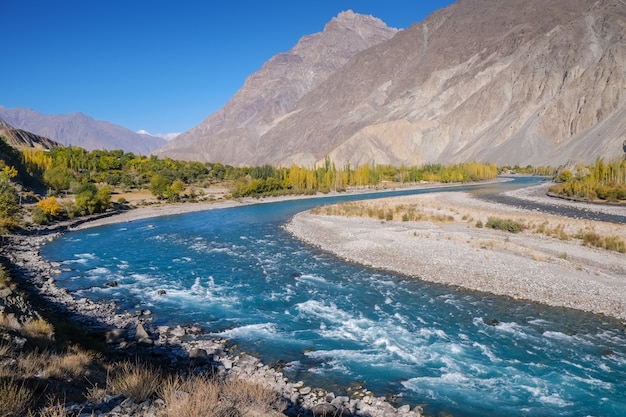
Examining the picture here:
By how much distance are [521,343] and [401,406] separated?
551cm

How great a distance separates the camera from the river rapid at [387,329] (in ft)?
32.4

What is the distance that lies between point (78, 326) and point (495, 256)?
19997mm

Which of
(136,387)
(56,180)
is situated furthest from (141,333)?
(56,180)

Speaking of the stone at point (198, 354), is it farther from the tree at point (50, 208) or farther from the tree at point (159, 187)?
the tree at point (159, 187)

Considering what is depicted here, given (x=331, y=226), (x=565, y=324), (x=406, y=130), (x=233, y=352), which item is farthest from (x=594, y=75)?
(x=233, y=352)

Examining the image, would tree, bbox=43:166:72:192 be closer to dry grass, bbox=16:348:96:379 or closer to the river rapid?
the river rapid

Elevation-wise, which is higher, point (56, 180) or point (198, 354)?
point (56, 180)

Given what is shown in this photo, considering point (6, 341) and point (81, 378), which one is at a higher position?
point (6, 341)

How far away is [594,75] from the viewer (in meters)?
123

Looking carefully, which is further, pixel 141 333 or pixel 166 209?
pixel 166 209

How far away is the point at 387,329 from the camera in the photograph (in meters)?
13.6

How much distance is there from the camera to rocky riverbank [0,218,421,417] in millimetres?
6363

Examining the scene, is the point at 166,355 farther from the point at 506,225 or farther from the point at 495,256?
the point at 506,225

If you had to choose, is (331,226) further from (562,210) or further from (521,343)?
(562,210)
